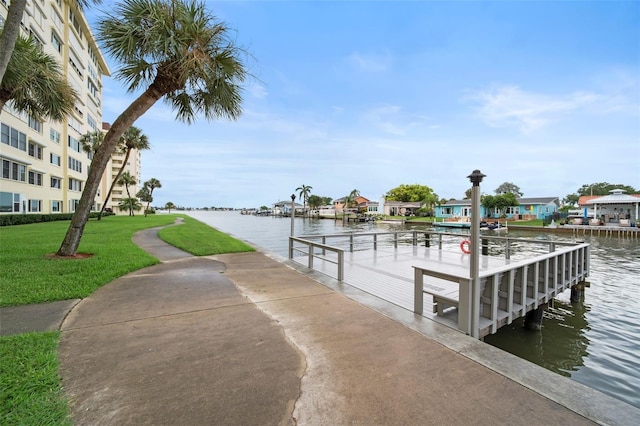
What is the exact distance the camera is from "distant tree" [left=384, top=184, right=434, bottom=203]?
7631cm

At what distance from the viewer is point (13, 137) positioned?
1941cm

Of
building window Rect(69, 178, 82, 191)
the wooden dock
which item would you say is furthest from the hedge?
the wooden dock

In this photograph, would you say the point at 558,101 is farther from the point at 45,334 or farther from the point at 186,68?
the point at 45,334

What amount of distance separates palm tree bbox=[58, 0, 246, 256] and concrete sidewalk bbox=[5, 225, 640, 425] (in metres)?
5.07

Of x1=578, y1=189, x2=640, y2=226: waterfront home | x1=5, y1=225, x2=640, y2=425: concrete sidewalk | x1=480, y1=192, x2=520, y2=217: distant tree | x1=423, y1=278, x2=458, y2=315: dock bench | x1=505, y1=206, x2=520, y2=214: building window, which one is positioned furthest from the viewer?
x1=505, y1=206, x2=520, y2=214: building window

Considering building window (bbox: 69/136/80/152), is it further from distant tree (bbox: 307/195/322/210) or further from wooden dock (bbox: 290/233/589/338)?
distant tree (bbox: 307/195/322/210)

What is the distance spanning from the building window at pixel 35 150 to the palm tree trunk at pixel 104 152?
A: 71.9 feet

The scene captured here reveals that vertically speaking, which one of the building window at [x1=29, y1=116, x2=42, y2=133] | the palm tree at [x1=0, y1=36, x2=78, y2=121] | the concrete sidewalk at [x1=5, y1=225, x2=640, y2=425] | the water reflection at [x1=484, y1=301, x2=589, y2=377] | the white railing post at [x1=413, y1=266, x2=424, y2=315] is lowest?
the water reflection at [x1=484, y1=301, x2=589, y2=377]

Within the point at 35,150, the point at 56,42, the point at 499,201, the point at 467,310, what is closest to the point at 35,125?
the point at 35,150

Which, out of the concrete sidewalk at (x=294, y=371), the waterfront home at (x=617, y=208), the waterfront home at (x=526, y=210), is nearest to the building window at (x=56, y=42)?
the concrete sidewalk at (x=294, y=371)

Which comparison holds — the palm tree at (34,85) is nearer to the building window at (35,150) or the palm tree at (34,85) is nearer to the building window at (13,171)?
the building window at (13,171)

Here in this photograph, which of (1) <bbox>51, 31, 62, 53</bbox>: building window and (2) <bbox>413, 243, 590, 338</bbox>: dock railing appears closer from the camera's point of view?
(2) <bbox>413, 243, 590, 338</bbox>: dock railing

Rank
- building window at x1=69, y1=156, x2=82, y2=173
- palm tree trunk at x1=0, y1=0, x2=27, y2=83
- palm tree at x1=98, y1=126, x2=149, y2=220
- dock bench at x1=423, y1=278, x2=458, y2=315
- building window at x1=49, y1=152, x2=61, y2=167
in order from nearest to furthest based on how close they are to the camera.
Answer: dock bench at x1=423, y1=278, x2=458, y2=315 < palm tree trunk at x1=0, y1=0, x2=27, y2=83 < building window at x1=49, y1=152, x2=61, y2=167 < palm tree at x1=98, y1=126, x2=149, y2=220 < building window at x1=69, y1=156, x2=82, y2=173

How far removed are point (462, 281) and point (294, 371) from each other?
249 centimetres
